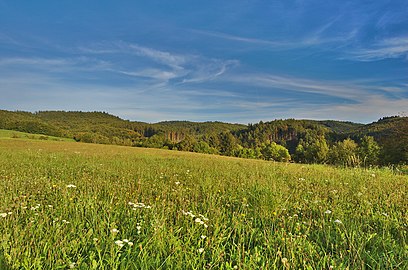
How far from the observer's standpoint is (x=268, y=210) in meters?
3.64

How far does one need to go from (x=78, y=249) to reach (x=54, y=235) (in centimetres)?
40

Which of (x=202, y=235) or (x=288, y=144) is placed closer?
(x=202, y=235)

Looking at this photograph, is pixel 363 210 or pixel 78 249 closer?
pixel 78 249

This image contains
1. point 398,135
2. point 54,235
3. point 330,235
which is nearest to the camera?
point 54,235

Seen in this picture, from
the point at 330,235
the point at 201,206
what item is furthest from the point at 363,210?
the point at 201,206

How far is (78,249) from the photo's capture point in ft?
8.00

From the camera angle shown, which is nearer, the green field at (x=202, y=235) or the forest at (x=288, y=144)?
the green field at (x=202, y=235)

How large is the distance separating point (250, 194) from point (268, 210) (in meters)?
0.78

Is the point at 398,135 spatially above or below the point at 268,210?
above

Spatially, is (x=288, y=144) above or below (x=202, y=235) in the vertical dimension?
below

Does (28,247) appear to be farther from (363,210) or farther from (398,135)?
(398,135)

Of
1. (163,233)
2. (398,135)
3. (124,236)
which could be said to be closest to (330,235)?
(163,233)

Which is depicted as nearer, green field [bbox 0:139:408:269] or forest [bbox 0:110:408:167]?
green field [bbox 0:139:408:269]

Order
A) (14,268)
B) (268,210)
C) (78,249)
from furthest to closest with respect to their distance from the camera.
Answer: (268,210) → (78,249) → (14,268)
